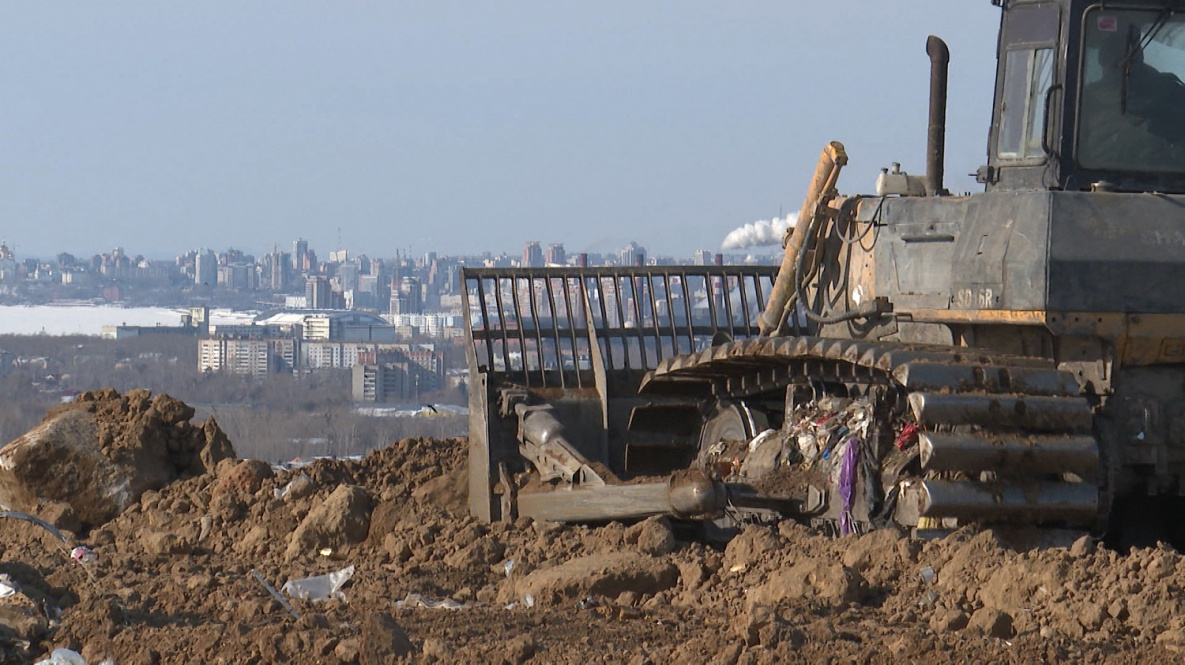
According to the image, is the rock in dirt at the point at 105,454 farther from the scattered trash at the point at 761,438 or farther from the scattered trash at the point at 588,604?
the scattered trash at the point at 588,604

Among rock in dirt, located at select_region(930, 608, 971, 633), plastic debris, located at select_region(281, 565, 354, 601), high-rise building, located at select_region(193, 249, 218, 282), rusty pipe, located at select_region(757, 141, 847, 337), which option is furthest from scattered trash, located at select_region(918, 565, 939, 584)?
high-rise building, located at select_region(193, 249, 218, 282)

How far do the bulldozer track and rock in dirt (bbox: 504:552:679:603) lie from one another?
1058mm

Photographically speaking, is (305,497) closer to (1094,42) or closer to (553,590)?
(553,590)

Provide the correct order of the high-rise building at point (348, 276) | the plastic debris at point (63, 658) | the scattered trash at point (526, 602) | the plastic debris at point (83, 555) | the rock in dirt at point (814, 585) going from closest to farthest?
the plastic debris at point (63, 658) < the rock in dirt at point (814, 585) < the scattered trash at point (526, 602) < the plastic debris at point (83, 555) < the high-rise building at point (348, 276)

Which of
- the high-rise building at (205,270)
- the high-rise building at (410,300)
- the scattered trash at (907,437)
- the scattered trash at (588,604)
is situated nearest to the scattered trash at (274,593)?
the scattered trash at (588,604)

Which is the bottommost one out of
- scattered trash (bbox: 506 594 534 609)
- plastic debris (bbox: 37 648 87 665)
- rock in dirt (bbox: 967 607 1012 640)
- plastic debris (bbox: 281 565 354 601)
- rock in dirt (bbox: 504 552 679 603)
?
plastic debris (bbox: 281 565 354 601)

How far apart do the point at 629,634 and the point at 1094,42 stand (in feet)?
12.1

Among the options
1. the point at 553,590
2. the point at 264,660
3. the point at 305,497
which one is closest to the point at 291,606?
the point at 553,590

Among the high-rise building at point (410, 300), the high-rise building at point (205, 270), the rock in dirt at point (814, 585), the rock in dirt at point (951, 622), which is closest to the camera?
the rock in dirt at point (951, 622)

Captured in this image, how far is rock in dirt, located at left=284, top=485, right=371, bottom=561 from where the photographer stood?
10.3 meters

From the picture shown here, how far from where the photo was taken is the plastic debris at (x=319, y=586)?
28.0 ft

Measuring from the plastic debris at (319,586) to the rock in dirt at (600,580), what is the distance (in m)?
0.86

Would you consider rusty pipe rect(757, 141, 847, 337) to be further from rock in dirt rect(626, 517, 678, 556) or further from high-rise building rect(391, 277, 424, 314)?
high-rise building rect(391, 277, 424, 314)

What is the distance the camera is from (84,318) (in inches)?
2670
